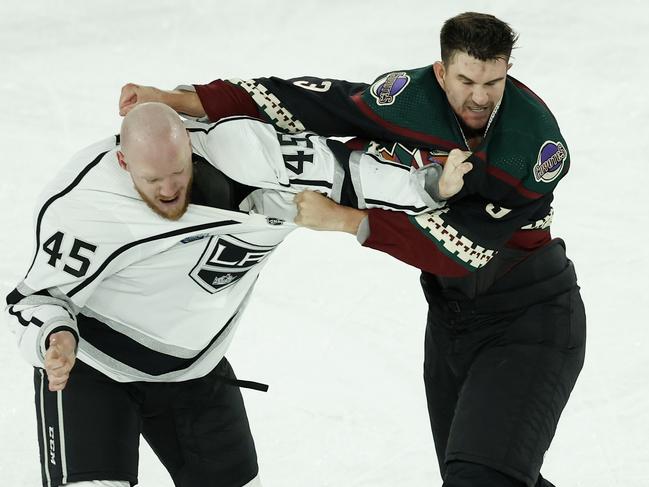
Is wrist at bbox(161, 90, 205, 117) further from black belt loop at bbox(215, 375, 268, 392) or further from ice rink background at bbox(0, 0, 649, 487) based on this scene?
ice rink background at bbox(0, 0, 649, 487)

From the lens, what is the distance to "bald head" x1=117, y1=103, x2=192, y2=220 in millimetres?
2795

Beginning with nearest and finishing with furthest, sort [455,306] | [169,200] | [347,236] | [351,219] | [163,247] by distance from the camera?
[169,200] < [163,247] < [351,219] < [455,306] < [347,236]

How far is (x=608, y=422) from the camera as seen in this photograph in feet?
13.3

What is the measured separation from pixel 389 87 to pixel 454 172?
38 cm

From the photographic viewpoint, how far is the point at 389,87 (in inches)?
127

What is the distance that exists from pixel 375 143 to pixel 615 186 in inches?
95.6

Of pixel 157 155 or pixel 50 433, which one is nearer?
pixel 157 155

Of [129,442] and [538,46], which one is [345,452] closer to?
[129,442]

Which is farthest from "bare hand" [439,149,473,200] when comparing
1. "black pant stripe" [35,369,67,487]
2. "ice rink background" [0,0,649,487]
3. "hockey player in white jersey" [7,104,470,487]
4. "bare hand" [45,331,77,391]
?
"ice rink background" [0,0,649,487]

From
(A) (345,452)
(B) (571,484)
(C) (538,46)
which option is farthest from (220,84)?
(C) (538,46)

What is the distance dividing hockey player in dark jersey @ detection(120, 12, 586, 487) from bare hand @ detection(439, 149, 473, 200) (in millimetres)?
63

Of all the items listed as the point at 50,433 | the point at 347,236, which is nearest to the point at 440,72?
the point at 50,433

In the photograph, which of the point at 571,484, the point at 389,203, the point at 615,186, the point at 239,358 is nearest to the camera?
the point at 389,203

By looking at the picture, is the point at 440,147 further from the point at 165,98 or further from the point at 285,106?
the point at 165,98
